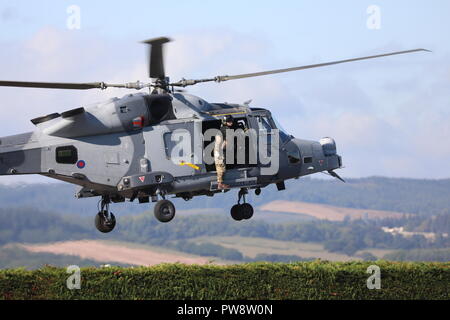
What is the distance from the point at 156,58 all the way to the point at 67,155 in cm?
338

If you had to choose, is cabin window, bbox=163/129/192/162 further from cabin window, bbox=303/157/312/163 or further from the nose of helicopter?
cabin window, bbox=303/157/312/163

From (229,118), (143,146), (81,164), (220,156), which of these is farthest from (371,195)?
(81,164)

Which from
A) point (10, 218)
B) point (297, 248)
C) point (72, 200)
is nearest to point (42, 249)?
point (10, 218)

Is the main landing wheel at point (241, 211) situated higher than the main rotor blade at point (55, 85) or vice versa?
the main rotor blade at point (55, 85)

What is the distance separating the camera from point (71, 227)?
179 ft

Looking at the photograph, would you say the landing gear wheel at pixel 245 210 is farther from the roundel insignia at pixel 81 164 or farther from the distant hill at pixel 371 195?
the distant hill at pixel 371 195

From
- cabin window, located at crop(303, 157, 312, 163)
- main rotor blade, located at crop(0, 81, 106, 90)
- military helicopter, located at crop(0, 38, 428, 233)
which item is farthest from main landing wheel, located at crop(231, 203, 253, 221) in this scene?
main rotor blade, located at crop(0, 81, 106, 90)

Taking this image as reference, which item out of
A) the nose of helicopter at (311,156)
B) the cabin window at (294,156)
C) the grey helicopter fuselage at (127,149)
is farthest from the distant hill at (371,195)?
the grey helicopter fuselage at (127,149)

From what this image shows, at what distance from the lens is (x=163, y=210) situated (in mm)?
22891

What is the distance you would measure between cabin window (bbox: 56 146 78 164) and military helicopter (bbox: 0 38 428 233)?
0.03m

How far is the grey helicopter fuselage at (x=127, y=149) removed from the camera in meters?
22.0

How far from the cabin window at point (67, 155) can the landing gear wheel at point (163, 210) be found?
2.49m
